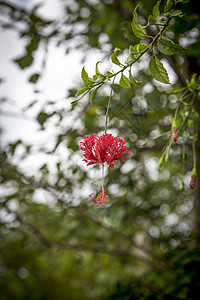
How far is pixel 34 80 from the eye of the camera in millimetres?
1354

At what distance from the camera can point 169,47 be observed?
662 mm

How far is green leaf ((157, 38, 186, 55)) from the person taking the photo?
0.65m

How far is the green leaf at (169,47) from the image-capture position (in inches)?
25.7

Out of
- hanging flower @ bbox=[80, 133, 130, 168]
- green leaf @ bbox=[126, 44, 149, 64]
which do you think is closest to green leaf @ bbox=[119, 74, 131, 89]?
green leaf @ bbox=[126, 44, 149, 64]

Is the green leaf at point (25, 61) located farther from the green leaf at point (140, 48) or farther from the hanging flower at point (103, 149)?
the green leaf at point (140, 48)

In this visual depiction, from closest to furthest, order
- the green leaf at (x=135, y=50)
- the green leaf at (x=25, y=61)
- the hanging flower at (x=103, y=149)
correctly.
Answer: the green leaf at (x=135, y=50) → the hanging flower at (x=103, y=149) → the green leaf at (x=25, y=61)

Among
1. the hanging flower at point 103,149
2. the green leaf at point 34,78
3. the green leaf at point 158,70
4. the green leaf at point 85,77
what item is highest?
the green leaf at point 34,78

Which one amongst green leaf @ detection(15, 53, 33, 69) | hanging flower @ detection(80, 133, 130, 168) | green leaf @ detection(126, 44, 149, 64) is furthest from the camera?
green leaf @ detection(15, 53, 33, 69)

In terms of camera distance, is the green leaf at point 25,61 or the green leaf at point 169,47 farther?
the green leaf at point 25,61

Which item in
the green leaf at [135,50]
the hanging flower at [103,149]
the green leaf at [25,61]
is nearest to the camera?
the green leaf at [135,50]

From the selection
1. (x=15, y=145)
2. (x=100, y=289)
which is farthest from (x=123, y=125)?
(x=100, y=289)

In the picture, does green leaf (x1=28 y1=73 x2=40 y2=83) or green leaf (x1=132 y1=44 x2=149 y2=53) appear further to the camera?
green leaf (x1=28 y1=73 x2=40 y2=83)

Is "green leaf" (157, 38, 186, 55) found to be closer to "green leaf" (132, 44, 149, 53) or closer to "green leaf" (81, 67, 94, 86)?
"green leaf" (132, 44, 149, 53)

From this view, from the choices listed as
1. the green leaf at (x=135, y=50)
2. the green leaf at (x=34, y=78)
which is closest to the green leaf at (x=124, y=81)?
the green leaf at (x=135, y=50)
